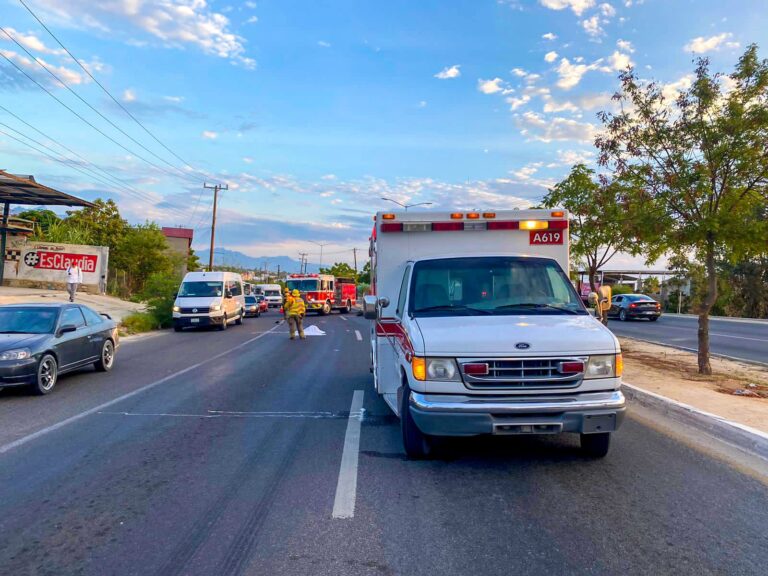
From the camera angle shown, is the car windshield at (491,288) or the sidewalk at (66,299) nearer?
the car windshield at (491,288)

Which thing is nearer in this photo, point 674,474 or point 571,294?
point 674,474

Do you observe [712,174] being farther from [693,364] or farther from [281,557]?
[281,557]

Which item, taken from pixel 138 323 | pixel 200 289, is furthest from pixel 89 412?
pixel 200 289

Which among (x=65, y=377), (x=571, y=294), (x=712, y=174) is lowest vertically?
(x=65, y=377)

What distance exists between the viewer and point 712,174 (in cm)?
1066

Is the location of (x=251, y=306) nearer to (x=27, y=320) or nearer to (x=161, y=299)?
(x=161, y=299)

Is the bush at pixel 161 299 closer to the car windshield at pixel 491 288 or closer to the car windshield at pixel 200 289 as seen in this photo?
the car windshield at pixel 200 289

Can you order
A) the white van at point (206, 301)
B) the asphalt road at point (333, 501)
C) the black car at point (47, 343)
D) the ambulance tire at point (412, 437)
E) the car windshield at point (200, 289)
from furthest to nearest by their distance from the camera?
the car windshield at point (200, 289)
the white van at point (206, 301)
the black car at point (47, 343)
the ambulance tire at point (412, 437)
the asphalt road at point (333, 501)

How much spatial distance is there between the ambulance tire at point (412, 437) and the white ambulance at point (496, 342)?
11 millimetres

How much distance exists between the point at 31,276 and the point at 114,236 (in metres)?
11.6

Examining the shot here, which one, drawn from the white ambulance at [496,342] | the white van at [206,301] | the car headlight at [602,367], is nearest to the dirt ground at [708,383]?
the car headlight at [602,367]

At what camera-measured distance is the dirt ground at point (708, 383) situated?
8.07 metres

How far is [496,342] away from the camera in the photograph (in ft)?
17.6

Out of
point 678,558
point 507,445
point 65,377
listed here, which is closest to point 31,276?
point 65,377
